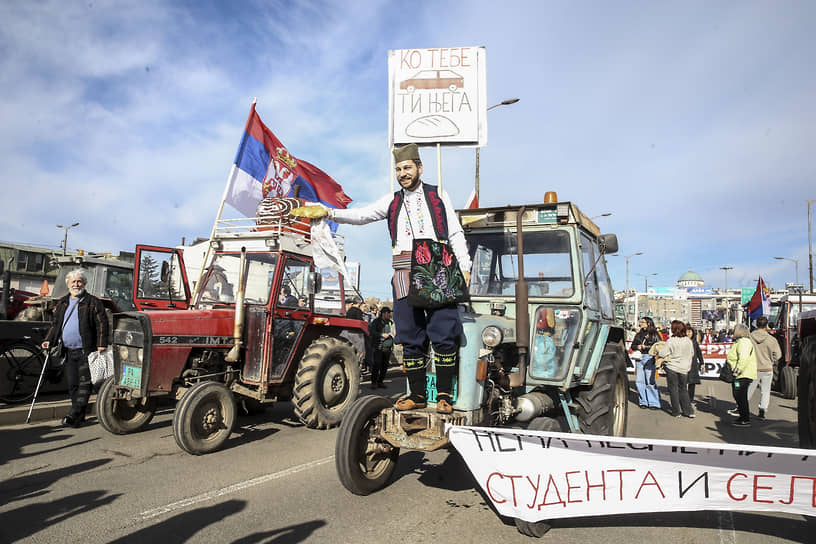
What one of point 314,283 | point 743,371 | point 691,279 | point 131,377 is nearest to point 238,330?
point 314,283

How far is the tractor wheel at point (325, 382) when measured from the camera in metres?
6.44

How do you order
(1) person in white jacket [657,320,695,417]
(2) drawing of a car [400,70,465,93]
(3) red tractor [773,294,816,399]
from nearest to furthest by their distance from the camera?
1. (2) drawing of a car [400,70,465,93]
2. (1) person in white jacket [657,320,695,417]
3. (3) red tractor [773,294,816,399]

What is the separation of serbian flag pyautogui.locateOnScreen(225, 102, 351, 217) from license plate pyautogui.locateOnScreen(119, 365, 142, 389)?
9.75 feet

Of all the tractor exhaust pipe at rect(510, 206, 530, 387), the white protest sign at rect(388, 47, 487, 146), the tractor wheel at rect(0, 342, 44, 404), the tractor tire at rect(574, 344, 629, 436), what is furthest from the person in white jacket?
the tractor wheel at rect(0, 342, 44, 404)

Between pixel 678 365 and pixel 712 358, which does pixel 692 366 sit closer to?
pixel 678 365

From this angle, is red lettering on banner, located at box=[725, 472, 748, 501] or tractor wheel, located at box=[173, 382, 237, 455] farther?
tractor wheel, located at box=[173, 382, 237, 455]

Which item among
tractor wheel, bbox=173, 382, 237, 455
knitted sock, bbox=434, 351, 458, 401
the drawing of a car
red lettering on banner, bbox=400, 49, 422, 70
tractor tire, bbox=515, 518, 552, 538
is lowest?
tractor tire, bbox=515, 518, 552, 538

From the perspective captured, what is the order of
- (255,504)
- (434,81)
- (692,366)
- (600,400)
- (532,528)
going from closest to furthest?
1. (532,528)
2. (255,504)
3. (600,400)
4. (434,81)
5. (692,366)

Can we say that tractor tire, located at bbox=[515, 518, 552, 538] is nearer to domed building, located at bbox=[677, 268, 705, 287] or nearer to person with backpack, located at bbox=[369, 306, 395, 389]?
person with backpack, located at bbox=[369, 306, 395, 389]

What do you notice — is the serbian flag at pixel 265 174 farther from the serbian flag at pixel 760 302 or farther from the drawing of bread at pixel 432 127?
the serbian flag at pixel 760 302

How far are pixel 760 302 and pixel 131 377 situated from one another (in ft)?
56.5

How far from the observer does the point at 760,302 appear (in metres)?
16.1

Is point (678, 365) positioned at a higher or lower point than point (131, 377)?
lower

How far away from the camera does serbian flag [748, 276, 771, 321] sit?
52.4 ft
